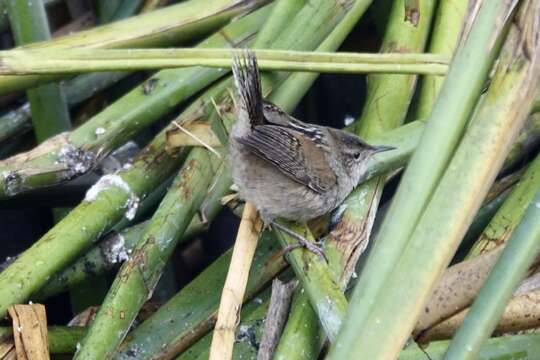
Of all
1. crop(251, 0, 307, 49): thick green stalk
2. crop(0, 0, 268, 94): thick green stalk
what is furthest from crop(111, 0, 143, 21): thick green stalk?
crop(251, 0, 307, 49): thick green stalk

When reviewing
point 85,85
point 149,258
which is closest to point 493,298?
point 149,258

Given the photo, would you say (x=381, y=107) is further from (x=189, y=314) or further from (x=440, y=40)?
(x=189, y=314)

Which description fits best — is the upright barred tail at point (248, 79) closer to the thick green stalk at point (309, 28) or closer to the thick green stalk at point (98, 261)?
the thick green stalk at point (309, 28)

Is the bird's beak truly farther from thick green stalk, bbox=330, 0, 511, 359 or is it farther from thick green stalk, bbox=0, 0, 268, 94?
thick green stalk, bbox=330, 0, 511, 359

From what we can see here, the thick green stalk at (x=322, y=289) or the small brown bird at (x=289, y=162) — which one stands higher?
the small brown bird at (x=289, y=162)

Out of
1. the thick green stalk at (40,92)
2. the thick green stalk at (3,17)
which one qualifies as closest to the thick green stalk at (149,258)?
the thick green stalk at (40,92)

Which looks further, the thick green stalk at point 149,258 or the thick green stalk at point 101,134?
the thick green stalk at point 101,134

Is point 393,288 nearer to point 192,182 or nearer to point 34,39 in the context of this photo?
point 192,182
